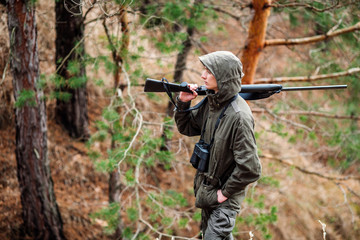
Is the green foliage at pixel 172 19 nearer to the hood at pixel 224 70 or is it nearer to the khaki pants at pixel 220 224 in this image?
the hood at pixel 224 70

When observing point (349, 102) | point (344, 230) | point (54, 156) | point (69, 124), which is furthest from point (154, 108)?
point (344, 230)

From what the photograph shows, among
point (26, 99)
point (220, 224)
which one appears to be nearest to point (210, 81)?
point (220, 224)

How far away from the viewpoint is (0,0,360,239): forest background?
14.8 ft

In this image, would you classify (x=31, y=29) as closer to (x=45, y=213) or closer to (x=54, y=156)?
(x=45, y=213)

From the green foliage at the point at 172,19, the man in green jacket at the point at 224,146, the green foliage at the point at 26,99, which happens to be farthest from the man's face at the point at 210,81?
the green foliage at the point at 26,99

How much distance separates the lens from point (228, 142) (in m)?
2.36

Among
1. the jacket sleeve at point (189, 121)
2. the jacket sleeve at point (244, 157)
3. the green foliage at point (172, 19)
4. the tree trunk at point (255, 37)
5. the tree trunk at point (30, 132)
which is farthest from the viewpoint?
the green foliage at point (172, 19)

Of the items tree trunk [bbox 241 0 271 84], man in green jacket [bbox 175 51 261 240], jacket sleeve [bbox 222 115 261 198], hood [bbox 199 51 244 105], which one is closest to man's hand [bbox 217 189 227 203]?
man in green jacket [bbox 175 51 261 240]

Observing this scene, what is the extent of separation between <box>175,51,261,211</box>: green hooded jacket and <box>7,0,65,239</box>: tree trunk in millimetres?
3029

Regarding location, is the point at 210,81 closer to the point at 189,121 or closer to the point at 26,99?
the point at 189,121

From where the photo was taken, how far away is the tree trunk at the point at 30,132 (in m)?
4.23

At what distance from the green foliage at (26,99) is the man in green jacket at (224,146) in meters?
2.67

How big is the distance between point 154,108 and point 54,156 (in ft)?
9.83

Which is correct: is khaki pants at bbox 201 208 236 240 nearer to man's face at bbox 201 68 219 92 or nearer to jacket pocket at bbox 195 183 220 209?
jacket pocket at bbox 195 183 220 209
